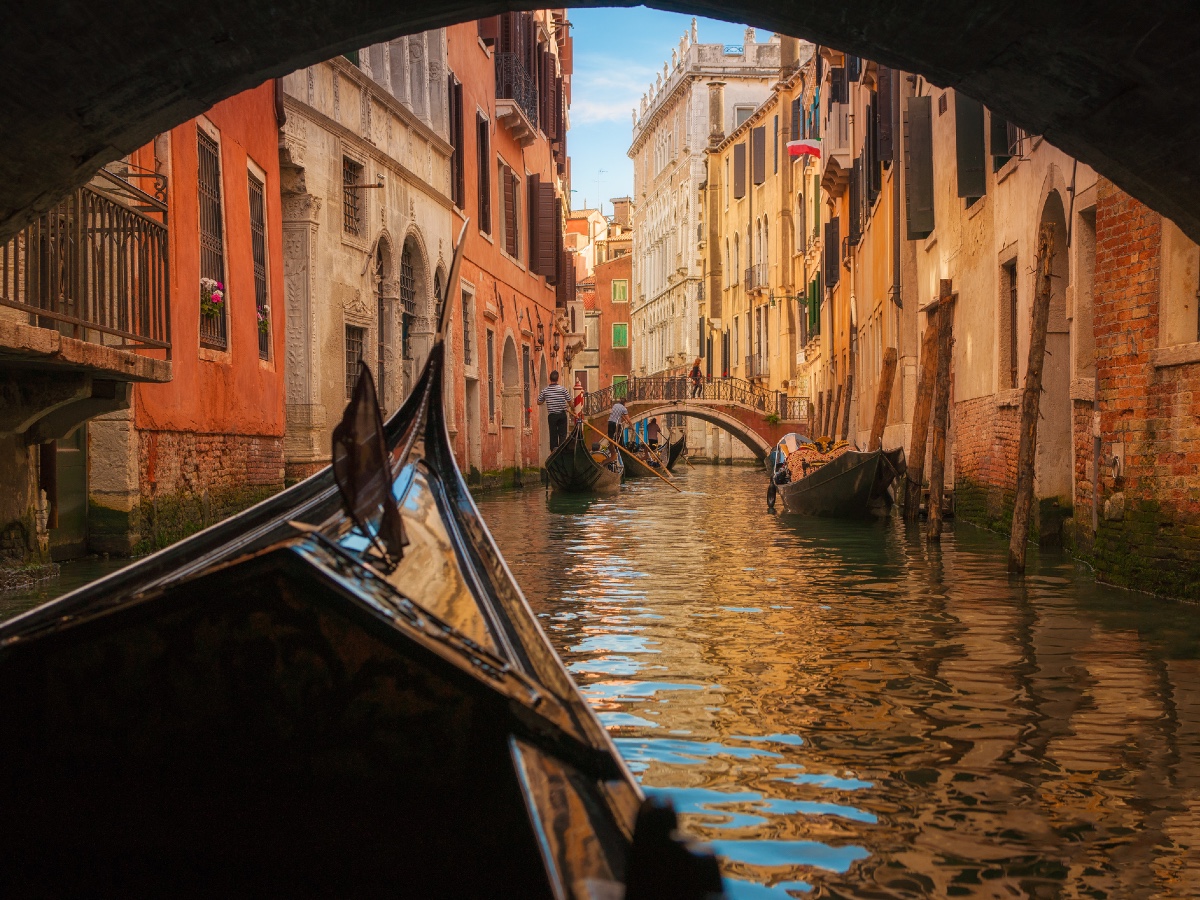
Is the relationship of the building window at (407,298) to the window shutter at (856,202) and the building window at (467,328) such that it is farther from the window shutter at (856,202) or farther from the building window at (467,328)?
the window shutter at (856,202)

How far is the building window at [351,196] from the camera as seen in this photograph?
12242 millimetres

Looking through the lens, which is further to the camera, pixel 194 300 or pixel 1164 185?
pixel 194 300

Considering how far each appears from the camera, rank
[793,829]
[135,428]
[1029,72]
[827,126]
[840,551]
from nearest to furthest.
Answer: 1. [793,829]
2. [1029,72]
3. [135,428]
4. [840,551]
5. [827,126]

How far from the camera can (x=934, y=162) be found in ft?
40.2

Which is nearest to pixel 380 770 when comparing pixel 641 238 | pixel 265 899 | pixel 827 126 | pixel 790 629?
pixel 265 899

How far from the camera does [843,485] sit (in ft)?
38.2

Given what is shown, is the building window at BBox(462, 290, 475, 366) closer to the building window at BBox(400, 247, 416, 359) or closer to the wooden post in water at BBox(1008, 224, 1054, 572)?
the building window at BBox(400, 247, 416, 359)

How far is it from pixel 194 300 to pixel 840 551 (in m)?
4.39

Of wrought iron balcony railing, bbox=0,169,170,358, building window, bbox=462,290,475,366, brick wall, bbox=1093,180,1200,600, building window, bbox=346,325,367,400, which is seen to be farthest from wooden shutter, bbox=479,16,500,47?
brick wall, bbox=1093,180,1200,600

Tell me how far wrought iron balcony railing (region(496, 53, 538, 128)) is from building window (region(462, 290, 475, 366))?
361 centimetres

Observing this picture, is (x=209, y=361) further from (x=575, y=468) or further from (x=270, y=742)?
(x=575, y=468)

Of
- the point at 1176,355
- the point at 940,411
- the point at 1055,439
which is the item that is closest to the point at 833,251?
the point at 940,411

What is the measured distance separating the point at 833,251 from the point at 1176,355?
52.6ft

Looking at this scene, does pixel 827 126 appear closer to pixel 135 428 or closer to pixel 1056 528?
pixel 1056 528
